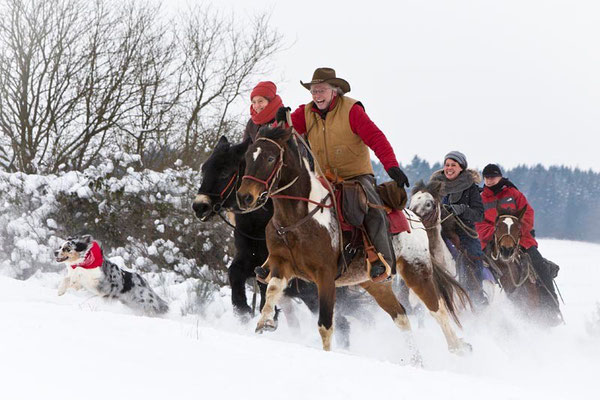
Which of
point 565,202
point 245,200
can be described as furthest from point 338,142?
point 565,202

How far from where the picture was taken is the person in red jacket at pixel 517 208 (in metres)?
10.5

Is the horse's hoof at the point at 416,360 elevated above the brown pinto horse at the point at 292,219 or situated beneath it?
situated beneath

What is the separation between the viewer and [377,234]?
20.7ft

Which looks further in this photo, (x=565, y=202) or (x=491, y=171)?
(x=565, y=202)

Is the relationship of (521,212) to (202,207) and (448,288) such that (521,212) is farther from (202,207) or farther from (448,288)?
(202,207)

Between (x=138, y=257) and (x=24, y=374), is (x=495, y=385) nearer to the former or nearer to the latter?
(x=24, y=374)

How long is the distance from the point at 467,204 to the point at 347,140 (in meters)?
4.09

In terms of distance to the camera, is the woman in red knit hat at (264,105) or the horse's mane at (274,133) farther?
the woman in red knit hat at (264,105)

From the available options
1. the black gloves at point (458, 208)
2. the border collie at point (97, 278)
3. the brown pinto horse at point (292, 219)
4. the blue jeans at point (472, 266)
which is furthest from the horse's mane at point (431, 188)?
the border collie at point (97, 278)

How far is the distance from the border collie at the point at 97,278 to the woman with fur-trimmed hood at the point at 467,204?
178 inches

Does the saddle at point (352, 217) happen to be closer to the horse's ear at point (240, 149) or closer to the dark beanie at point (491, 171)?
the horse's ear at point (240, 149)

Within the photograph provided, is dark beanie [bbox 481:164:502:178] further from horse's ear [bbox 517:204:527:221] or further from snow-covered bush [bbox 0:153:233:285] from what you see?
snow-covered bush [bbox 0:153:233:285]

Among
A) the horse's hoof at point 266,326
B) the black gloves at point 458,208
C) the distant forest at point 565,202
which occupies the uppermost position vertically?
the black gloves at point 458,208

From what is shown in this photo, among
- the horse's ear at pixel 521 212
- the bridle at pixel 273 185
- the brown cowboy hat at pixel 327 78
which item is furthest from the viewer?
the horse's ear at pixel 521 212
